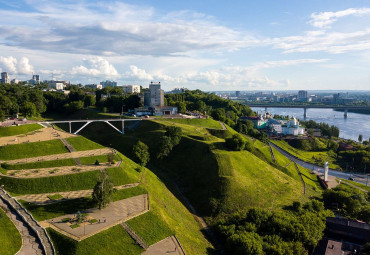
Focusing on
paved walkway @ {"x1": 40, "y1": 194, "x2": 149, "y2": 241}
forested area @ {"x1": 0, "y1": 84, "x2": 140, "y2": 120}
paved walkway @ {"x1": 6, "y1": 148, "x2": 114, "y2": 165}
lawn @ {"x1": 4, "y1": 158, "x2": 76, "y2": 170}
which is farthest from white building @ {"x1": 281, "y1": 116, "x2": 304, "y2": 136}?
lawn @ {"x1": 4, "y1": 158, "x2": 76, "y2": 170}

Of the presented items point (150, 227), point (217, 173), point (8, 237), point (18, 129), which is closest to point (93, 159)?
point (150, 227)

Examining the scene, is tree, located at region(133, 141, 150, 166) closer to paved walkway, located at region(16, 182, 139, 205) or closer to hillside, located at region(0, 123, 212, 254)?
hillside, located at region(0, 123, 212, 254)

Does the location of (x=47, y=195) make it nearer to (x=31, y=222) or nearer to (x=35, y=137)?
(x=31, y=222)

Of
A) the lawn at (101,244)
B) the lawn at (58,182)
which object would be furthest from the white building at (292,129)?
the lawn at (101,244)

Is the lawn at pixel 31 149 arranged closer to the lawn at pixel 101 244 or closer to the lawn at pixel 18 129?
the lawn at pixel 18 129

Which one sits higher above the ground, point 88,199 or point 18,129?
point 18,129

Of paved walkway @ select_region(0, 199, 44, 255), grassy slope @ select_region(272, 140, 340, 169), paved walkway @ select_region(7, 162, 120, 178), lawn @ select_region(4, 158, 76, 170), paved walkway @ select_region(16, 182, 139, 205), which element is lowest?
grassy slope @ select_region(272, 140, 340, 169)

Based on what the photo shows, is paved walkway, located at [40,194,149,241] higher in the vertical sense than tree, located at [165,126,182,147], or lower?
lower
